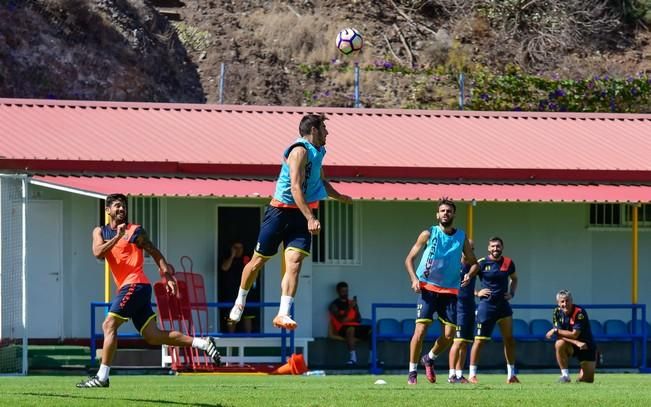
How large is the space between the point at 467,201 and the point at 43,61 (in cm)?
1873

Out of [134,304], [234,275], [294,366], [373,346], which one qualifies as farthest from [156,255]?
[234,275]

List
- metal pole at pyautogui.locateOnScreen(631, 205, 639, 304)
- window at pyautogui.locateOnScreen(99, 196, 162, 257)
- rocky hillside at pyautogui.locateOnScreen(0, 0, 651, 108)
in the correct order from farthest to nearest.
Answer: rocky hillside at pyautogui.locateOnScreen(0, 0, 651, 108)
window at pyautogui.locateOnScreen(99, 196, 162, 257)
metal pole at pyautogui.locateOnScreen(631, 205, 639, 304)

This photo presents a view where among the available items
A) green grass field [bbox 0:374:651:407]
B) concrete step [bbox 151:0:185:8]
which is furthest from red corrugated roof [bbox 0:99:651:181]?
concrete step [bbox 151:0:185:8]

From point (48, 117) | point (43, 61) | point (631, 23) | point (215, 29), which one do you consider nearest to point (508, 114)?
point (48, 117)

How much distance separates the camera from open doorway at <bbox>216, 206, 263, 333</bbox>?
24500 millimetres

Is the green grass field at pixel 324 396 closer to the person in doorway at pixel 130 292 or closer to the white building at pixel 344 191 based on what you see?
the person in doorway at pixel 130 292

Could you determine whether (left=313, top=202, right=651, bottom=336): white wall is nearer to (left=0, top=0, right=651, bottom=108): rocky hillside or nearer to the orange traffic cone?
the orange traffic cone

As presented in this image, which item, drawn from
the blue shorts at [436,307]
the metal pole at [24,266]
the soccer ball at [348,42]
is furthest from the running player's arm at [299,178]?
the soccer ball at [348,42]

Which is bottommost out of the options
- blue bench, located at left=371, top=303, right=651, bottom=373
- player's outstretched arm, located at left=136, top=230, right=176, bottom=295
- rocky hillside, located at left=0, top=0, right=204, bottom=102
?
blue bench, located at left=371, top=303, right=651, bottom=373

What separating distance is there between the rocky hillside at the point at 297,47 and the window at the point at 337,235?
47.9ft

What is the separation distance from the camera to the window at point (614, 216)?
2659 cm

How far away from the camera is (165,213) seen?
24922mm

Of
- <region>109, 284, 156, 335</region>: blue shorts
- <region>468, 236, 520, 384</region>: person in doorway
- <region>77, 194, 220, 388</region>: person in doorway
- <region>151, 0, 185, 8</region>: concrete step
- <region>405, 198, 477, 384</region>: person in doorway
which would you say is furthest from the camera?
<region>151, 0, 185, 8</region>: concrete step

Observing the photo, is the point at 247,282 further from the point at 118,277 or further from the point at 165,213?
the point at 165,213
